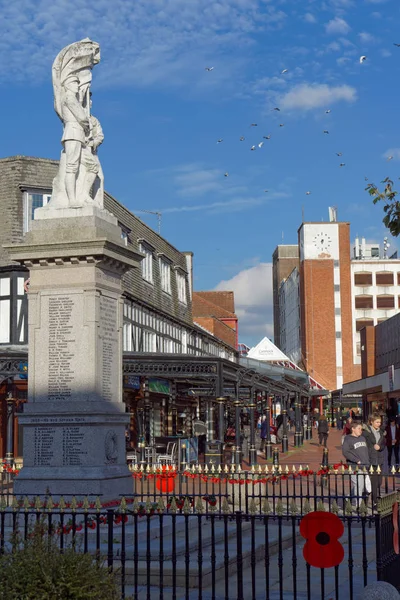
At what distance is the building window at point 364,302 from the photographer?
419ft

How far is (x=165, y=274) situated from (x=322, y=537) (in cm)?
4090

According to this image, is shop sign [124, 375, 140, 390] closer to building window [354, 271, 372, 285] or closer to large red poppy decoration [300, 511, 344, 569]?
large red poppy decoration [300, 511, 344, 569]

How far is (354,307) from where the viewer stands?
128 metres

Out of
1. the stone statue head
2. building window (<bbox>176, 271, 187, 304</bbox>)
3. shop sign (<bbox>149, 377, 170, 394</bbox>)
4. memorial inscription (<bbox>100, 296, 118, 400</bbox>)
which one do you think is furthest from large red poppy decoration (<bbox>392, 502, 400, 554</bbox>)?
building window (<bbox>176, 271, 187, 304</bbox>)

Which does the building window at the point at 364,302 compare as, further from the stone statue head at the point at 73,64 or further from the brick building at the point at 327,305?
the stone statue head at the point at 73,64

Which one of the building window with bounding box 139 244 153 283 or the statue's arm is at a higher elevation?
the building window with bounding box 139 244 153 283

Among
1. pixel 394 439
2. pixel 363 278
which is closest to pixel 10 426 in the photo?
pixel 394 439

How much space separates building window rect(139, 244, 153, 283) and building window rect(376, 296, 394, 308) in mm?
86700

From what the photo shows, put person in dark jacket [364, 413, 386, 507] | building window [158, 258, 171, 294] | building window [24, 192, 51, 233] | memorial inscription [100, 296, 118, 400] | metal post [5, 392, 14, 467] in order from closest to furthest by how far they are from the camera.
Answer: memorial inscription [100, 296, 118, 400]
person in dark jacket [364, 413, 386, 507]
metal post [5, 392, 14, 467]
building window [24, 192, 51, 233]
building window [158, 258, 171, 294]

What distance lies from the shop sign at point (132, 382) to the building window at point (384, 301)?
93.3 m

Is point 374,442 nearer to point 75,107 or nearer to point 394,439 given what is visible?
point 75,107

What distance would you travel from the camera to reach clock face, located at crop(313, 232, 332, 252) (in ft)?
394

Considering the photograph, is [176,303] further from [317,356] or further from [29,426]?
[317,356]

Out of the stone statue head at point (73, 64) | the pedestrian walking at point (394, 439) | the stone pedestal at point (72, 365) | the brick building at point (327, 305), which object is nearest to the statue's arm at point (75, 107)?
the stone statue head at point (73, 64)
